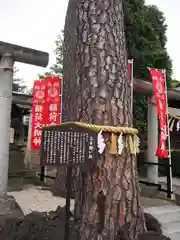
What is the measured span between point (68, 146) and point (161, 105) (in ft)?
15.6

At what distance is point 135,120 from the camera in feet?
39.2

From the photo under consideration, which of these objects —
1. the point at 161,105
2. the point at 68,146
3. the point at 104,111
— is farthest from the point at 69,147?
the point at 161,105

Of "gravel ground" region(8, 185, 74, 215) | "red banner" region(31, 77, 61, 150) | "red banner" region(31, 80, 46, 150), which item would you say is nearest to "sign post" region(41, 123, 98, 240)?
"gravel ground" region(8, 185, 74, 215)

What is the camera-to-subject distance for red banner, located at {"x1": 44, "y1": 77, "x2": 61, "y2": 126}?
25.3 ft

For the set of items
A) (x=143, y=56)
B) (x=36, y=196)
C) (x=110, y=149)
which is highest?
(x=143, y=56)

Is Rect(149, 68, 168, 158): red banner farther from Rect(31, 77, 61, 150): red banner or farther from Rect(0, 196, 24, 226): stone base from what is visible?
Rect(0, 196, 24, 226): stone base

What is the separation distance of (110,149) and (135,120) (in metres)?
9.16

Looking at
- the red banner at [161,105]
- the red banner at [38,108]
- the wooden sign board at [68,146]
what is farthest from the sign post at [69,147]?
the red banner at [38,108]

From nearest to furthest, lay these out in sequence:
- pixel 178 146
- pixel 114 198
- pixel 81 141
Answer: pixel 81 141 < pixel 114 198 < pixel 178 146

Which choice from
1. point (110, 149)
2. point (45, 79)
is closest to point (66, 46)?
point (45, 79)

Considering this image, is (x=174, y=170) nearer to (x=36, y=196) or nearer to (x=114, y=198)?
(x=36, y=196)

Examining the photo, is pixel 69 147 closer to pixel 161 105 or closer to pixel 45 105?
pixel 161 105

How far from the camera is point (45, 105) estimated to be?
778 centimetres

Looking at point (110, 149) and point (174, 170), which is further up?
point (110, 149)
